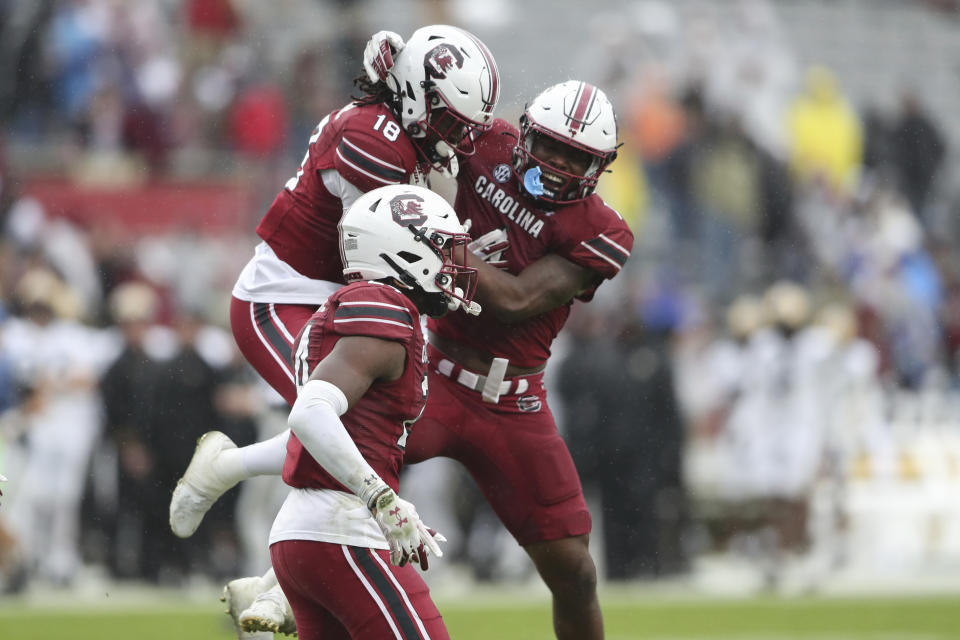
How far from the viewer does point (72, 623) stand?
10.0 m

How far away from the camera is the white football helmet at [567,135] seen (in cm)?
589

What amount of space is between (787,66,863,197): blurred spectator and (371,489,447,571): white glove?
38.9 ft

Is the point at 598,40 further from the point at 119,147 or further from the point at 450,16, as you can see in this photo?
the point at 119,147

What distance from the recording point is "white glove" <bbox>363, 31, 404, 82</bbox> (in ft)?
18.7

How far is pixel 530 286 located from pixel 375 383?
133 cm

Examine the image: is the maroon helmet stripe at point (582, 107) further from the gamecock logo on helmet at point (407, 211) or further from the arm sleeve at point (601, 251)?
the gamecock logo on helmet at point (407, 211)

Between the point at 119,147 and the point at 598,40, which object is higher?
the point at 598,40

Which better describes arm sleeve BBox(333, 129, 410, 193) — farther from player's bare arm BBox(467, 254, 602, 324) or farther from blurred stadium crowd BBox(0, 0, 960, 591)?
blurred stadium crowd BBox(0, 0, 960, 591)

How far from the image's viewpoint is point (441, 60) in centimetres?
562

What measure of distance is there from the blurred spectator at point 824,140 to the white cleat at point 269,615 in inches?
444

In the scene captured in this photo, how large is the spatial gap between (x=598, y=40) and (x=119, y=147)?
561cm

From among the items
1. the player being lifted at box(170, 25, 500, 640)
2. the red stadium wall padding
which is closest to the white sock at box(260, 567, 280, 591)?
the player being lifted at box(170, 25, 500, 640)

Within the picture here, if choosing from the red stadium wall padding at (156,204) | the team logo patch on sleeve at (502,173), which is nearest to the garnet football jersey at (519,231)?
the team logo patch on sleeve at (502,173)

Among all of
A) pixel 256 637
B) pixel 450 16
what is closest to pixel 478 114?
pixel 256 637
